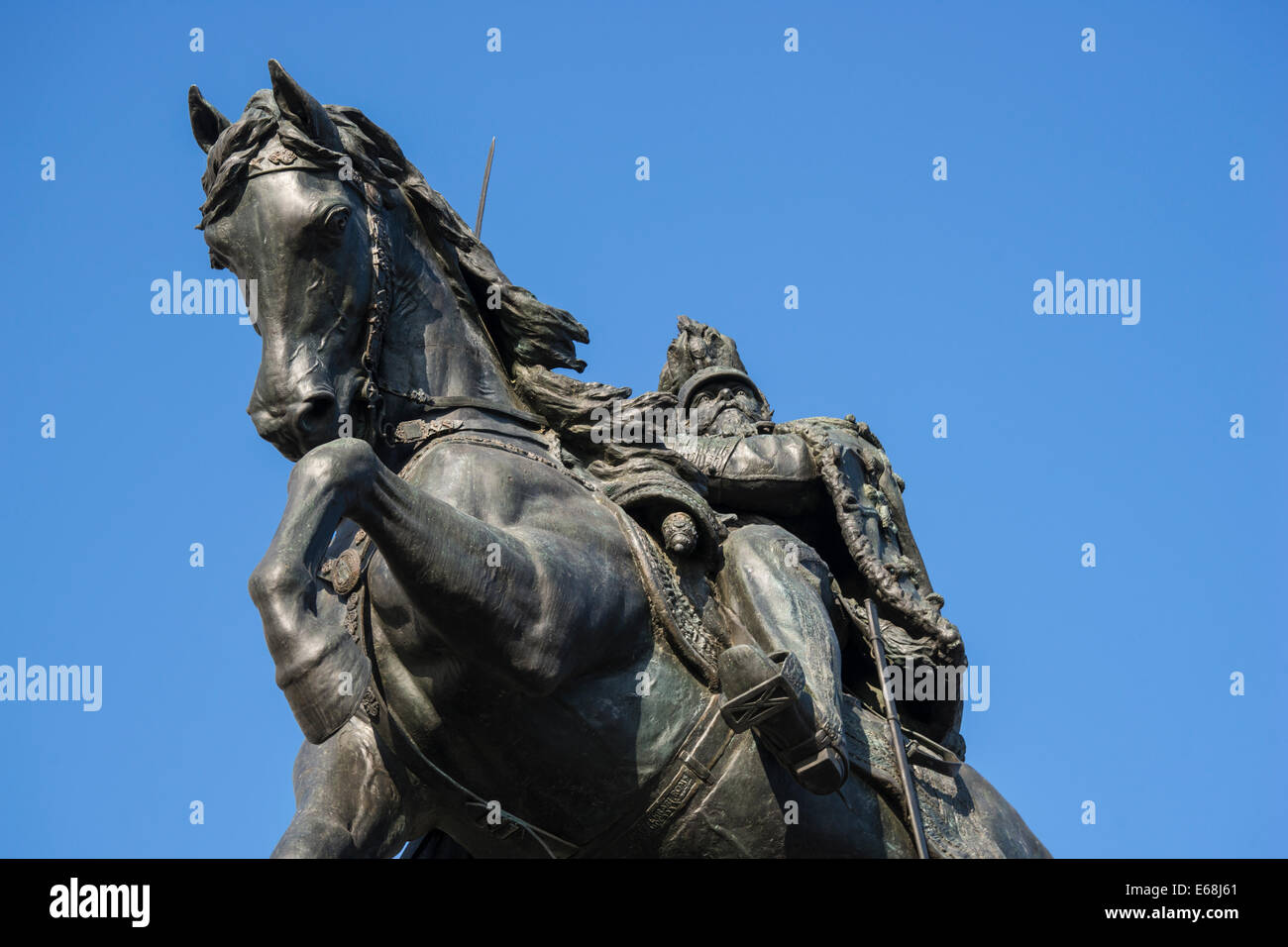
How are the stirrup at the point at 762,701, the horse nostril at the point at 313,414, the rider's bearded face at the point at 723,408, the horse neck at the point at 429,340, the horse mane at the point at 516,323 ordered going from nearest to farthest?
the stirrup at the point at 762,701
the horse nostril at the point at 313,414
the horse neck at the point at 429,340
the horse mane at the point at 516,323
the rider's bearded face at the point at 723,408

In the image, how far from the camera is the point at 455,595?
7.72 meters

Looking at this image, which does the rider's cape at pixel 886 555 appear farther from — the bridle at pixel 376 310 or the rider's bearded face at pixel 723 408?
the bridle at pixel 376 310

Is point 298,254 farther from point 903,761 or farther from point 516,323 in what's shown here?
point 903,761

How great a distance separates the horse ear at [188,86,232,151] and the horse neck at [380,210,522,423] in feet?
2.92

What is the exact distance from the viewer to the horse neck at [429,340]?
8.86 meters

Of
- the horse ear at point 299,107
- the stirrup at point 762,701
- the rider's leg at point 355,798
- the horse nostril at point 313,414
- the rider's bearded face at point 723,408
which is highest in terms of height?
the horse ear at point 299,107

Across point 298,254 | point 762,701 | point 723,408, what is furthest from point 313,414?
point 723,408

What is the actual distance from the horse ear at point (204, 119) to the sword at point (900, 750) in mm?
3832

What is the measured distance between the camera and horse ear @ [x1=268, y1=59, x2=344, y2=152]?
28.5ft

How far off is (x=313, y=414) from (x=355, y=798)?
63.6 inches

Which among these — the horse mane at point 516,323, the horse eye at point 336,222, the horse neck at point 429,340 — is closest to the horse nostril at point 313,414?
the horse neck at point 429,340
